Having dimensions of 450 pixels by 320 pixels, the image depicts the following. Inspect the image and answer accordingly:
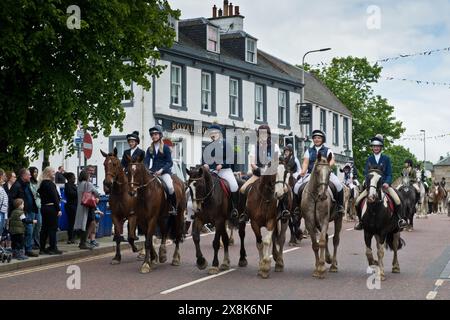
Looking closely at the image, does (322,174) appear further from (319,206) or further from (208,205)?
(208,205)

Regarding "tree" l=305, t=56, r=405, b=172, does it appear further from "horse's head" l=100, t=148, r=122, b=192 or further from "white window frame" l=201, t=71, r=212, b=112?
"horse's head" l=100, t=148, r=122, b=192

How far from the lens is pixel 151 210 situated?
15.1m

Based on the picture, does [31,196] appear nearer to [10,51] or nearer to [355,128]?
[10,51]

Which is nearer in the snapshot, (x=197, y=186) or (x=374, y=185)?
(x=374, y=185)

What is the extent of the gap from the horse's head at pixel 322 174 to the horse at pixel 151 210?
3.46 metres

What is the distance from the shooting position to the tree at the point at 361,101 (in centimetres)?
6862

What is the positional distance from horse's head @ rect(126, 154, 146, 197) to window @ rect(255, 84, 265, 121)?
3038 cm

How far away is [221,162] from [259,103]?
3061 centimetres

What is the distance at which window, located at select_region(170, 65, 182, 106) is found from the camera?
38062 millimetres

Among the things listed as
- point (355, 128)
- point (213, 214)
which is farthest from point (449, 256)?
point (355, 128)

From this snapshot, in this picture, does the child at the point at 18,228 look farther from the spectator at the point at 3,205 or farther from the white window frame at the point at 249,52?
the white window frame at the point at 249,52

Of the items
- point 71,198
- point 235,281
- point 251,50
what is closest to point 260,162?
point 235,281

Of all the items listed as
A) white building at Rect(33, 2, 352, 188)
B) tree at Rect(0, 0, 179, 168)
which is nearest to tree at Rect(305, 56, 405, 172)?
white building at Rect(33, 2, 352, 188)

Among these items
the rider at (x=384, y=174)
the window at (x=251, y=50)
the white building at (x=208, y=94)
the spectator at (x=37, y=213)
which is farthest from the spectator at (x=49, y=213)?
the window at (x=251, y=50)
